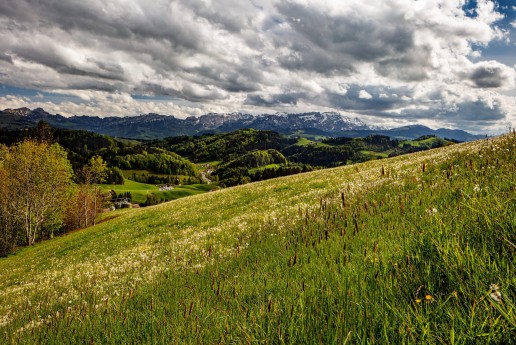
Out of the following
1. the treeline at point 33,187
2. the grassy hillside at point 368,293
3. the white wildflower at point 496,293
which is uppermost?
the white wildflower at point 496,293

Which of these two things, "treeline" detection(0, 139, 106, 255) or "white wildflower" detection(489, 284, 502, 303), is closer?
"white wildflower" detection(489, 284, 502, 303)

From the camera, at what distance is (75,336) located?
430 cm

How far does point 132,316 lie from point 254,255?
298 centimetres

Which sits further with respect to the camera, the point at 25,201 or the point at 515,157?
the point at 25,201

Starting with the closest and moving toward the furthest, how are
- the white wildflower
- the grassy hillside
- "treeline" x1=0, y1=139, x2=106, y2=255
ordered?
the white wildflower
the grassy hillside
"treeline" x1=0, y1=139, x2=106, y2=255

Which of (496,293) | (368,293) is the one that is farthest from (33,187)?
(496,293)

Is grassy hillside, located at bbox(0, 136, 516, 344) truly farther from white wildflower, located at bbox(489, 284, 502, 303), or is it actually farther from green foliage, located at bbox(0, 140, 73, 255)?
green foliage, located at bbox(0, 140, 73, 255)

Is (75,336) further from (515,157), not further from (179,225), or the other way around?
(179,225)

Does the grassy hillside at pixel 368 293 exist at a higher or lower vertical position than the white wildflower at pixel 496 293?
lower

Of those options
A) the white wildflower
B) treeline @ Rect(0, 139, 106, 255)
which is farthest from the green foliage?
the white wildflower

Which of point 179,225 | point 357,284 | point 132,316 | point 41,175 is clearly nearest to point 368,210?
point 357,284

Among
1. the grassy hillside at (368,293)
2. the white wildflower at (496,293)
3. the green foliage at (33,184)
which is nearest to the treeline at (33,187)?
the green foliage at (33,184)

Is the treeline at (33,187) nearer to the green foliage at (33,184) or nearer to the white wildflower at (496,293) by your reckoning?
the green foliage at (33,184)

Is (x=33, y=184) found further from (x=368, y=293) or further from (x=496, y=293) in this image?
(x=496, y=293)
